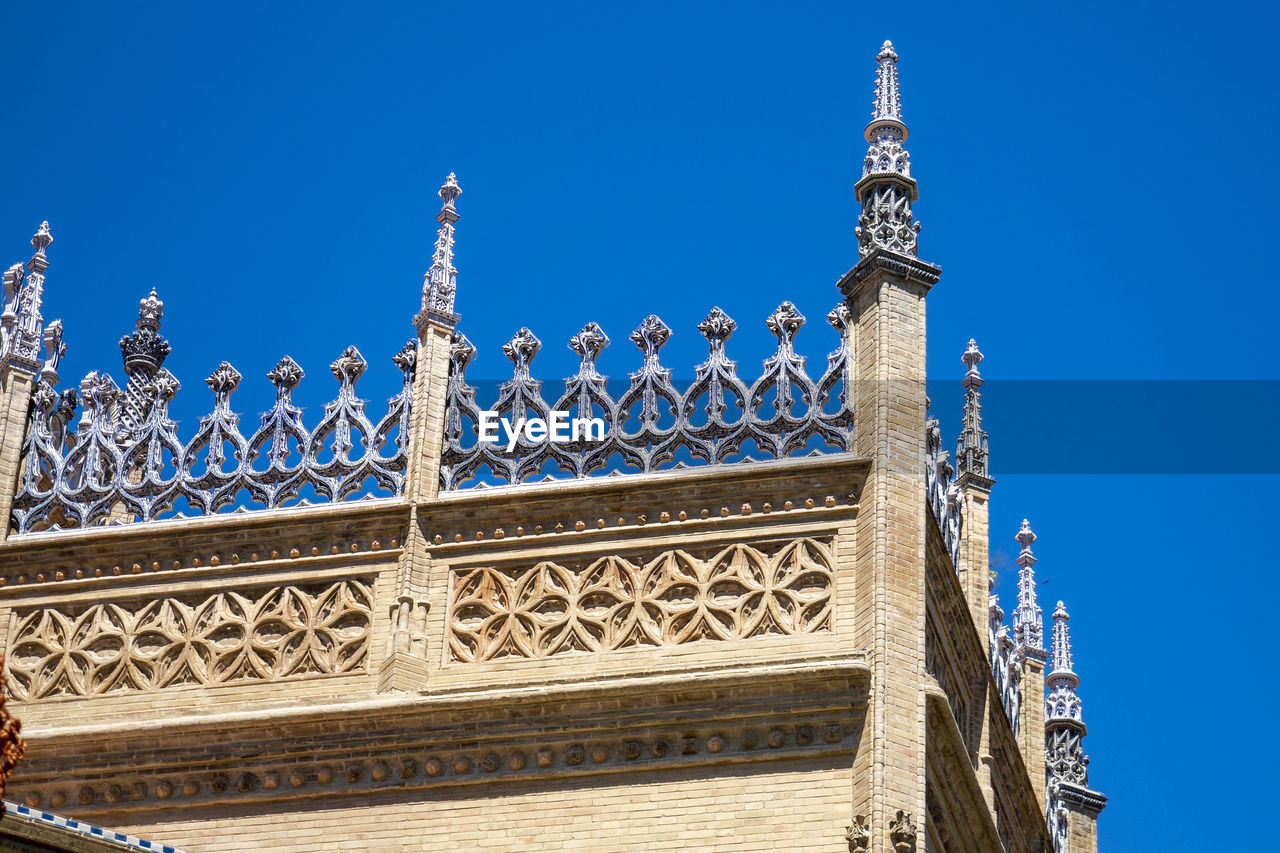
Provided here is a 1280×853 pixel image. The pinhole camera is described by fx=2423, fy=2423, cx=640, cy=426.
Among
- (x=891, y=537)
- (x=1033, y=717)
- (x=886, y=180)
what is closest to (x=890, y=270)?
(x=886, y=180)

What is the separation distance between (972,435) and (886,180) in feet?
13.8

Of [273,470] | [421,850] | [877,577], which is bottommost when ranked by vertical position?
[421,850]

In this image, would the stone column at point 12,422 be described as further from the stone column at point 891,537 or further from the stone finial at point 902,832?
the stone finial at point 902,832

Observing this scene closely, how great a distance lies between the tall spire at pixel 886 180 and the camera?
79.7 ft

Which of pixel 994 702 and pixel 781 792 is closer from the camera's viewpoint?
pixel 781 792

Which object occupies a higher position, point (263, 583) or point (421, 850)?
A: point (263, 583)

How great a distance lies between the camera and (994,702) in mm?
25969

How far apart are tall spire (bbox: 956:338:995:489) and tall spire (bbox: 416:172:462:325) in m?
6.33

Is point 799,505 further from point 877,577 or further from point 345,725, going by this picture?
point 345,725

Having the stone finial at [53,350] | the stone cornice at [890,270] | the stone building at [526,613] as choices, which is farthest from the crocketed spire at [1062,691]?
the stone finial at [53,350]

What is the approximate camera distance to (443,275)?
2517 centimetres

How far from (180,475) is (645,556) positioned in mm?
5094

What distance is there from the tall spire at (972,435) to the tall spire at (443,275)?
20.8 feet

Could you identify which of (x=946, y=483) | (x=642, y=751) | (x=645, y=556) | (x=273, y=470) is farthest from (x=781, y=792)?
(x=273, y=470)
